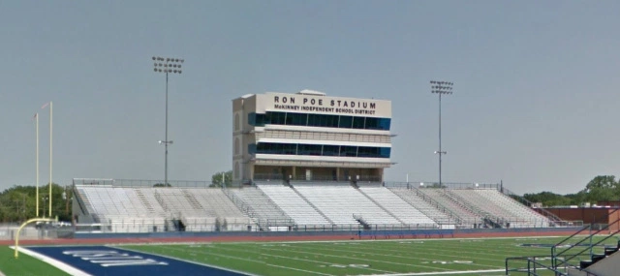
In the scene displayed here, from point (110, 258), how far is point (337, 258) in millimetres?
8591

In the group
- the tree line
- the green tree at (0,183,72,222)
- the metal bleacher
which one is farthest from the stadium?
the tree line

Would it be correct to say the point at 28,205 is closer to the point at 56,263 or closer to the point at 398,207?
the point at 398,207

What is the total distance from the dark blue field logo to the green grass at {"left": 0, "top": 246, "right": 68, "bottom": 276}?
1.85 metres

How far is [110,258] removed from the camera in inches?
1138

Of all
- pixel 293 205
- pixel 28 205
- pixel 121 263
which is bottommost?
pixel 28 205

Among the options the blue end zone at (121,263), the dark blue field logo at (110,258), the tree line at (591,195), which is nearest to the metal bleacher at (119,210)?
the blue end zone at (121,263)

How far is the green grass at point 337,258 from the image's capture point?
953 inches

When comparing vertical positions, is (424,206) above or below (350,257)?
above

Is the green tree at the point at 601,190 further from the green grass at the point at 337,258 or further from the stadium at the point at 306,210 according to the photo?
the green grass at the point at 337,258

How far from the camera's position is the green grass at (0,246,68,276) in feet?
76.3

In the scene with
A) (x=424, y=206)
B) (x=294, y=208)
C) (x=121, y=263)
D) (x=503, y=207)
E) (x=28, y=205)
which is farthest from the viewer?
(x=28, y=205)

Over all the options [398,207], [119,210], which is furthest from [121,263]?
[398,207]

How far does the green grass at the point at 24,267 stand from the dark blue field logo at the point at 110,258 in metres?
1.85

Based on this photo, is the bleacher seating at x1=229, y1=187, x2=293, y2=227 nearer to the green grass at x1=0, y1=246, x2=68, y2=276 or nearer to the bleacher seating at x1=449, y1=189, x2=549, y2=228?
the bleacher seating at x1=449, y1=189, x2=549, y2=228
